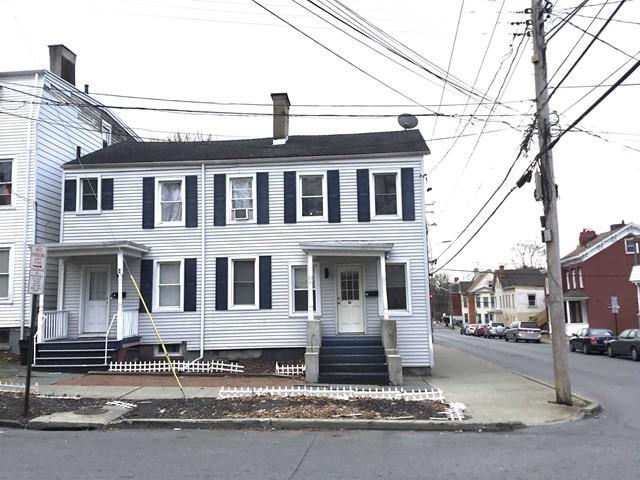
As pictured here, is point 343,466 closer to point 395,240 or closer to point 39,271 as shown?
point 39,271

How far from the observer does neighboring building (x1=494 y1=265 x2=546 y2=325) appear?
63.3 m

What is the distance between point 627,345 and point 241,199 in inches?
708

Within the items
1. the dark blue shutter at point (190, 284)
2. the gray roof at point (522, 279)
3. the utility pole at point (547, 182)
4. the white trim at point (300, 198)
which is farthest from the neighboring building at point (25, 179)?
the gray roof at point (522, 279)

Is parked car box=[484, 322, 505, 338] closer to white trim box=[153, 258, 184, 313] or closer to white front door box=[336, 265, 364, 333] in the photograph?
white front door box=[336, 265, 364, 333]

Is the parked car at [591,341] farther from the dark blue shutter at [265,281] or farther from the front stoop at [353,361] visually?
the dark blue shutter at [265,281]

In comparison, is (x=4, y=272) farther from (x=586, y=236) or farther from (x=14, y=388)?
(x=586, y=236)

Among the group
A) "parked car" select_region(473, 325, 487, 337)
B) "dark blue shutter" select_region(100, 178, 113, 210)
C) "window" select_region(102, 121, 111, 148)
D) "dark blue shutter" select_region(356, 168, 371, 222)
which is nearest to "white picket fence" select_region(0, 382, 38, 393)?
"dark blue shutter" select_region(100, 178, 113, 210)

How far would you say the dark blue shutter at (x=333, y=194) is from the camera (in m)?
17.1

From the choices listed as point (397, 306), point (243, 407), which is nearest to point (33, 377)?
point (243, 407)

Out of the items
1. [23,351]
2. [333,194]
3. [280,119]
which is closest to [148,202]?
[280,119]

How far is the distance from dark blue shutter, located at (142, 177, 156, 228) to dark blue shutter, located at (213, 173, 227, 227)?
6.43 ft

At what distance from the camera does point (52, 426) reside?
866cm

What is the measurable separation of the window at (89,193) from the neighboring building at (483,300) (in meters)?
67.9

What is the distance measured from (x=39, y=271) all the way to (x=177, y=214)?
8356 millimetres
